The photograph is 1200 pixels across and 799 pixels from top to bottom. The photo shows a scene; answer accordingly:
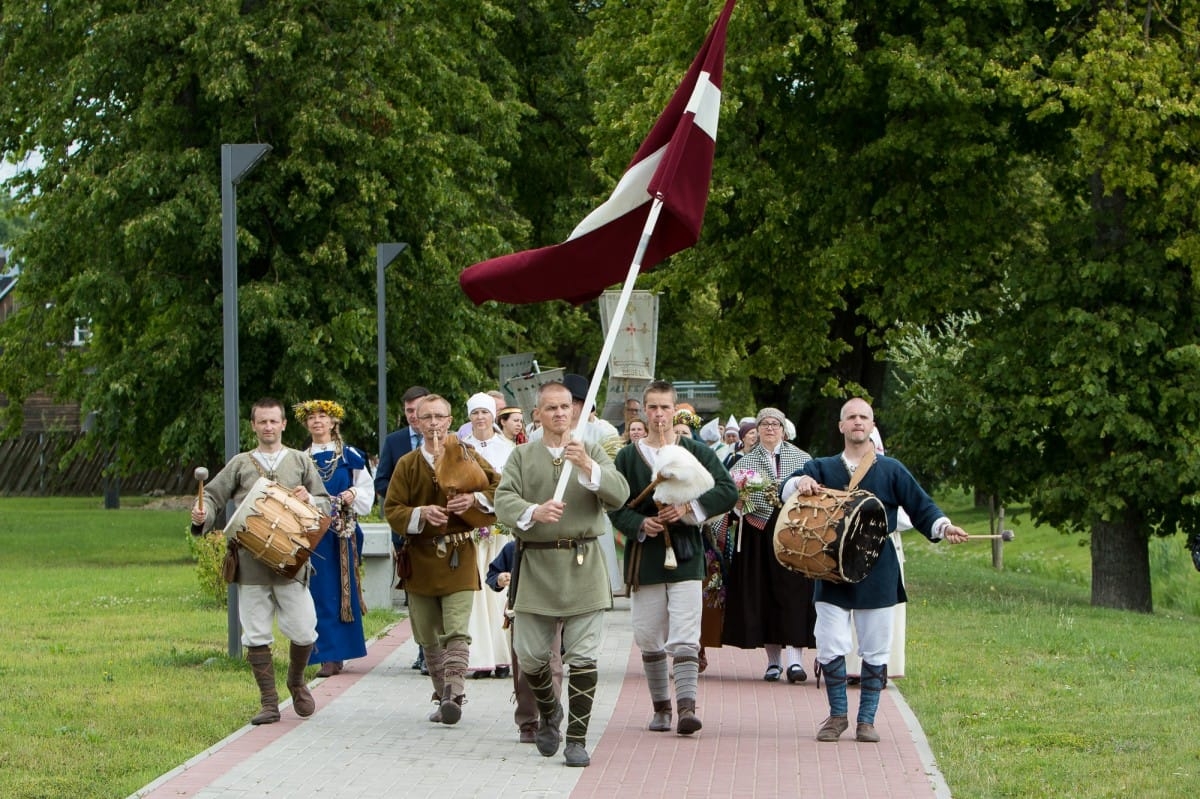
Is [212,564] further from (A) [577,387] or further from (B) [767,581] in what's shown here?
(A) [577,387]

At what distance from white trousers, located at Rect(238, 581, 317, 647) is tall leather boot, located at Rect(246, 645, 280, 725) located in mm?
52

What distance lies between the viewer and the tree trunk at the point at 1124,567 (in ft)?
74.4

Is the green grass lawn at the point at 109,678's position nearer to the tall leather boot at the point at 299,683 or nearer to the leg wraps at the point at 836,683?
the tall leather boot at the point at 299,683

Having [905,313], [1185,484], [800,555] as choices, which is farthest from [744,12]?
[800,555]

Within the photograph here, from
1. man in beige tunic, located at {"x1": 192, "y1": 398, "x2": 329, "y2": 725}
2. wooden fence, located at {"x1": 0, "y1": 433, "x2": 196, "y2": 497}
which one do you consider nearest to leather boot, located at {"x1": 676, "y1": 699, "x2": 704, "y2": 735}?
man in beige tunic, located at {"x1": 192, "y1": 398, "x2": 329, "y2": 725}

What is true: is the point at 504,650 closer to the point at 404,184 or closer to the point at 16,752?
the point at 16,752

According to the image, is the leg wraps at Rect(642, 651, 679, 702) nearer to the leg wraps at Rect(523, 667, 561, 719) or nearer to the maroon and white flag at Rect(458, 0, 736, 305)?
the leg wraps at Rect(523, 667, 561, 719)

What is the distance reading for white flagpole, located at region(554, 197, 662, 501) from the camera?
29.8ft

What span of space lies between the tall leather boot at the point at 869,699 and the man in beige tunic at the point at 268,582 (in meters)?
3.15

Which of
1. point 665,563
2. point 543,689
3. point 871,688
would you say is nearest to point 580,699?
point 543,689

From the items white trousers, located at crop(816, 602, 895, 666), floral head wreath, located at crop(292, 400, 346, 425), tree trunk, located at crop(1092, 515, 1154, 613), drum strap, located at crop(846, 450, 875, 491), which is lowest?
tree trunk, located at crop(1092, 515, 1154, 613)

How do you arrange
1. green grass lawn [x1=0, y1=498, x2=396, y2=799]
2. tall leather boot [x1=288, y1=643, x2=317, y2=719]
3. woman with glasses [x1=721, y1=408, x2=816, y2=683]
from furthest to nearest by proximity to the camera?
1. woman with glasses [x1=721, y1=408, x2=816, y2=683]
2. tall leather boot [x1=288, y1=643, x2=317, y2=719]
3. green grass lawn [x1=0, y1=498, x2=396, y2=799]

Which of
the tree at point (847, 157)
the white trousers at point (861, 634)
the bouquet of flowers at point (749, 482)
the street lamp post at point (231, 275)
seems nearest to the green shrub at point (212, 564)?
the street lamp post at point (231, 275)

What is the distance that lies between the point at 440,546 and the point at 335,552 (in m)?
1.94
